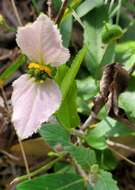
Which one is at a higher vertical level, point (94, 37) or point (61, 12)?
point (61, 12)

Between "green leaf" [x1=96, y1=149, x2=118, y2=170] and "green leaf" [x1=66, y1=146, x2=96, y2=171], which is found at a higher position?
"green leaf" [x1=66, y1=146, x2=96, y2=171]

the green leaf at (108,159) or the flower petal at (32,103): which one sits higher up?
the flower petal at (32,103)

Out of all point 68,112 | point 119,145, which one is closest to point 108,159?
point 119,145

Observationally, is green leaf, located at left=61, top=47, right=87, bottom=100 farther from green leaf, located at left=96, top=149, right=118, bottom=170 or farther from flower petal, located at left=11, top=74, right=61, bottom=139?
green leaf, located at left=96, top=149, right=118, bottom=170

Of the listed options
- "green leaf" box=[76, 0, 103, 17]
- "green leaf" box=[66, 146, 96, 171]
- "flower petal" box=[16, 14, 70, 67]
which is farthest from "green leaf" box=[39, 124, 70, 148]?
"green leaf" box=[76, 0, 103, 17]

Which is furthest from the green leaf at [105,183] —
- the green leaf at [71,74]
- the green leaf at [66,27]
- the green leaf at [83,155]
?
the green leaf at [66,27]

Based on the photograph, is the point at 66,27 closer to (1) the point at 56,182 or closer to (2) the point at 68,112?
(2) the point at 68,112

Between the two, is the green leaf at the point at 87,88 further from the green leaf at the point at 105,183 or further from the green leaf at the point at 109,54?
the green leaf at the point at 105,183
